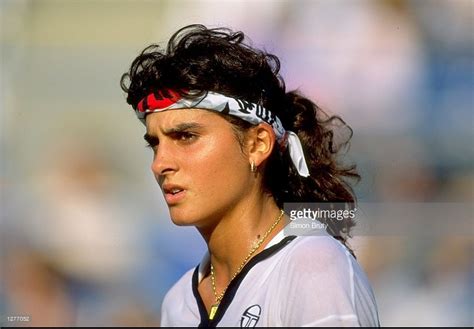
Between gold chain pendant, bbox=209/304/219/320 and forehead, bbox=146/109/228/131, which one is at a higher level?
forehead, bbox=146/109/228/131

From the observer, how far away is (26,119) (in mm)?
3590

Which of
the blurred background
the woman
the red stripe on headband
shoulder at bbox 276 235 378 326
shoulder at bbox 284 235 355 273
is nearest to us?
shoulder at bbox 276 235 378 326

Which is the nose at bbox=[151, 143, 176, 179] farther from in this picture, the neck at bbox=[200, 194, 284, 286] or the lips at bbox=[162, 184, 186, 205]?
the neck at bbox=[200, 194, 284, 286]

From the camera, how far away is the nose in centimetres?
210

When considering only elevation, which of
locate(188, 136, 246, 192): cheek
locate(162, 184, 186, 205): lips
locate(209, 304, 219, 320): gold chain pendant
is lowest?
locate(209, 304, 219, 320): gold chain pendant

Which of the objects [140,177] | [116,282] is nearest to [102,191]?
[140,177]

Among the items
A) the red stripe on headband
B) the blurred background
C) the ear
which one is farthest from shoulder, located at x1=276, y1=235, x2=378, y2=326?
the blurred background

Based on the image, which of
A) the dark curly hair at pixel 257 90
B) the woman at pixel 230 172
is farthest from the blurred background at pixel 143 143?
the woman at pixel 230 172

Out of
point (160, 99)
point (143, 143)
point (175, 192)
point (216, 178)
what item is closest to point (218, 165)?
point (216, 178)

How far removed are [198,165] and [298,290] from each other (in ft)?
1.58

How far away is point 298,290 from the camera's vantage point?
70.8 inches

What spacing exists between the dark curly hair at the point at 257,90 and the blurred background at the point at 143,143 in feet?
2.39

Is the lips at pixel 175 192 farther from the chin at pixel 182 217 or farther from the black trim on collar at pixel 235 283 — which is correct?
the black trim on collar at pixel 235 283

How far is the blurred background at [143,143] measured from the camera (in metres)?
3.27
